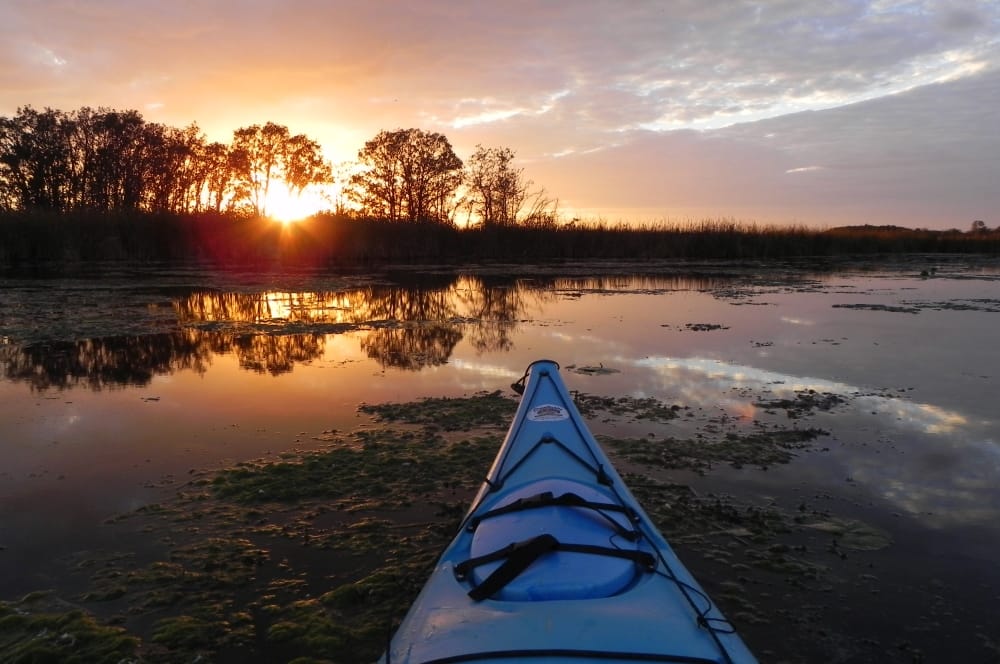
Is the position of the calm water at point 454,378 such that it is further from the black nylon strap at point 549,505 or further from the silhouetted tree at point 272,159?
the silhouetted tree at point 272,159

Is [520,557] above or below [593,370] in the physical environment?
above

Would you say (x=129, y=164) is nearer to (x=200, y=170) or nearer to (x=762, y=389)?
(x=200, y=170)

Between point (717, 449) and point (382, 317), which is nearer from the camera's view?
point (717, 449)

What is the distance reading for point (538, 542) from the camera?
87.0 inches

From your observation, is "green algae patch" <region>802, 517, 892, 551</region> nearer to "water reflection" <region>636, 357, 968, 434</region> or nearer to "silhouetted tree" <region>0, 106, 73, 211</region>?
"water reflection" <region>636, 357, 968, 434</region>

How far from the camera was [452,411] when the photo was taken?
18.3 feet

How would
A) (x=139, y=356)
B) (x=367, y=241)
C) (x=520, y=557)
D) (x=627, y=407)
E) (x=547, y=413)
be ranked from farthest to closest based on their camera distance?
1. (x=367, y=241)
2. (x=139, y=356)
3. (x=627, y=407)
4. (x=547, y=413)
5. (x=520, y=557)

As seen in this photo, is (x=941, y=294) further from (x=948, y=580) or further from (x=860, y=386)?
(x=948, y=580)

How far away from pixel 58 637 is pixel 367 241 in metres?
26.4

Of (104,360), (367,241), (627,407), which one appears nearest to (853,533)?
(627,407)

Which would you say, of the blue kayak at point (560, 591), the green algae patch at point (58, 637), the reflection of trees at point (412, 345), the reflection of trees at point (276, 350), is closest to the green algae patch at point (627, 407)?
the reflection of trees at point (412, 345)

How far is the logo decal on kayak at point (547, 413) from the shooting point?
376 centimetres

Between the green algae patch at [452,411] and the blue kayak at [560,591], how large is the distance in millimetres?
2150

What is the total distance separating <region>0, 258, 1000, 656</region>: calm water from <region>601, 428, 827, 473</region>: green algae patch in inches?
6.6
